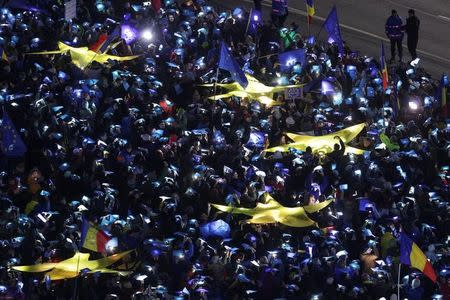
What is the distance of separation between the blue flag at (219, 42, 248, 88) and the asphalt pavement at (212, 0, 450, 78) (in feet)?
29.9

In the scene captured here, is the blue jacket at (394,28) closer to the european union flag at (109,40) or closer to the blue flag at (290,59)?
the blue flag at (290,59)

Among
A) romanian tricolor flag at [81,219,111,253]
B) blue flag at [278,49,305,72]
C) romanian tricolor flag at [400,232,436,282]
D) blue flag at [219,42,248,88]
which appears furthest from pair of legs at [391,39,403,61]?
romanian tricolor flag at [81,219,111,253]

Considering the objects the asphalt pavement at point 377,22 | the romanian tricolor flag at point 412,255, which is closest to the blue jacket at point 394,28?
the asphalt pavement at point 377,22

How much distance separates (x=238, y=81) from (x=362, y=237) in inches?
257

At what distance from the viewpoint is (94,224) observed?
3759 centimetres

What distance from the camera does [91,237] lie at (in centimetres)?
3678

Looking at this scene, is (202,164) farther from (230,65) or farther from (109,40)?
(109,40)

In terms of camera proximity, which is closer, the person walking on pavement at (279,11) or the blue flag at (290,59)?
the blue flag at (290,59)

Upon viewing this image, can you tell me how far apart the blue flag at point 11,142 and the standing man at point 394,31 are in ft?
45.8

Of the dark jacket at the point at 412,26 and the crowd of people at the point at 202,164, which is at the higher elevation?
the dark jacket at the point at 412,26

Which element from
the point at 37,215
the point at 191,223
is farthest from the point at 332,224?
the point at 37,215

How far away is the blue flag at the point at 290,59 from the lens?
154ft

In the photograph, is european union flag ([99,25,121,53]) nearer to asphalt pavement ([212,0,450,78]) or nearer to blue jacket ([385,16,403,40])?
blue jacket ([385,16,403,40])

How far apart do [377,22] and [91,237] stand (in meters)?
21.4
